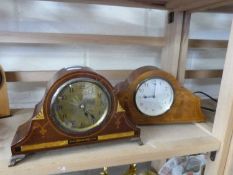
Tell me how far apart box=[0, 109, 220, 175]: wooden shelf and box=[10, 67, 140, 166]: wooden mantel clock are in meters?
0.02

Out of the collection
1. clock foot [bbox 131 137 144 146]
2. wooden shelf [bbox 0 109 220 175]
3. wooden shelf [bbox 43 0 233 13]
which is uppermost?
wooden shelf [bbox 43 0 233 13]

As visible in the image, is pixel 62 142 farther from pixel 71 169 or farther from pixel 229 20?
pixel 229 20

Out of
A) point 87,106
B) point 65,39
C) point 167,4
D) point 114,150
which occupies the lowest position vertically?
point 114,150

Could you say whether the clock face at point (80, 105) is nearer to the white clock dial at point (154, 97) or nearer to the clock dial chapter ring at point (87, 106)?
the clock dial chapter ring at point (87, 106)

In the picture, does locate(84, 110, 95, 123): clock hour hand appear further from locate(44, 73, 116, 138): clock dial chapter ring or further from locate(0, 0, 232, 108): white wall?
locate(0, 0, 232, 108): white wall

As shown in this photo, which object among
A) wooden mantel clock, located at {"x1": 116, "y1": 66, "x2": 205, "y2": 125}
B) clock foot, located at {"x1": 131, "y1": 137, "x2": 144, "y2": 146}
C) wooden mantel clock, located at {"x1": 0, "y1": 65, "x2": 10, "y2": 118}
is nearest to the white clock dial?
wooden mantel clock, located at {"x1": 116, "y1": 66, "x2": 205, "y2": 125}

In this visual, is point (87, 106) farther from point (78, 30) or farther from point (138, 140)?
point (78, 30)

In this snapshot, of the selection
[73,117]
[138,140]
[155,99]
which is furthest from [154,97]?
[73,117]

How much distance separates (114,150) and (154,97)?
20cm

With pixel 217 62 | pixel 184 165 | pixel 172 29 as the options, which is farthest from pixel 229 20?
pixel 184 165

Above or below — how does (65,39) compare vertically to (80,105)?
above

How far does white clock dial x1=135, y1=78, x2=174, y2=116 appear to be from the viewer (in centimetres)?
62

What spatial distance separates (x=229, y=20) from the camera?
0.97m

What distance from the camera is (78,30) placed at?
2.63 feet
